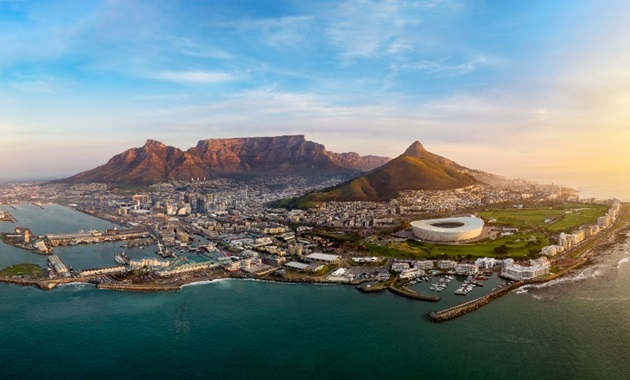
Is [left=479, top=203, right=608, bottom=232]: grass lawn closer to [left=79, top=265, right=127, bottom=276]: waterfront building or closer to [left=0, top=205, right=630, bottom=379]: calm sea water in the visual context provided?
[left=0, top=205, right=630, bottom=379]: calm sea water

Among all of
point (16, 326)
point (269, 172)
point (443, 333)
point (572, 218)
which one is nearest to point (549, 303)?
point (443, 333)

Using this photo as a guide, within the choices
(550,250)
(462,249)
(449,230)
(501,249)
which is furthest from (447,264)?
(550,250)

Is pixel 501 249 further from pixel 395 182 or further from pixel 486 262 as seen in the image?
pixel 395 182

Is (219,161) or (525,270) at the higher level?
(219,161)

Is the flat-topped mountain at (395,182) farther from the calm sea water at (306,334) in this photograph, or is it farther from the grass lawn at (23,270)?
the calm sea water at (306,334)

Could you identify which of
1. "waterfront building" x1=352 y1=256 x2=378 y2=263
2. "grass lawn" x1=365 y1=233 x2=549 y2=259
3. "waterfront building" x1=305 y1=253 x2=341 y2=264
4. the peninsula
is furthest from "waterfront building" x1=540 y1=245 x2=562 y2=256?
"waterfront building" x1=305 y1=253 x2=341 y2=264

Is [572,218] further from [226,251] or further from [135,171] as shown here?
[135,171]
